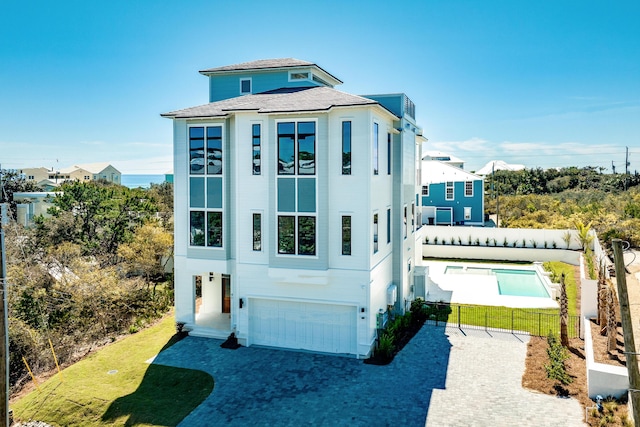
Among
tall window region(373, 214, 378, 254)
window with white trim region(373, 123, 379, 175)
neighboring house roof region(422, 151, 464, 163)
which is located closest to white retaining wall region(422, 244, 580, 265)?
tall window region(373, 214, 378, 254)

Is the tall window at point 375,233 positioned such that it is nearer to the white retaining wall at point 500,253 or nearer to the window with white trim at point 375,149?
the window with white trim at point 375,149

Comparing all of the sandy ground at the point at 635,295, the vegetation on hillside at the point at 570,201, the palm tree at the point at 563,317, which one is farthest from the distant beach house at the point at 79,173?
the palm tree at the point at 563,317

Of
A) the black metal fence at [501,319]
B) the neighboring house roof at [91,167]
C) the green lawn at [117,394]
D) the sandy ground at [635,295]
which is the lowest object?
the green lawn at [117,394]

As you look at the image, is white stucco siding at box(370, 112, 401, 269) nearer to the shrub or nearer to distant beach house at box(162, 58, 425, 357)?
distant beach house at box(162, 58, 425, 357)

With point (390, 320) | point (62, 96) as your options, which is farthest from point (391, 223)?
point (62, 96)

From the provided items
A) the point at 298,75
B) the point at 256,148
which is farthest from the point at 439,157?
the point at 256,148

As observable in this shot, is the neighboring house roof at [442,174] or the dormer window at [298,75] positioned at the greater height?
the dormer window at [298,75]
